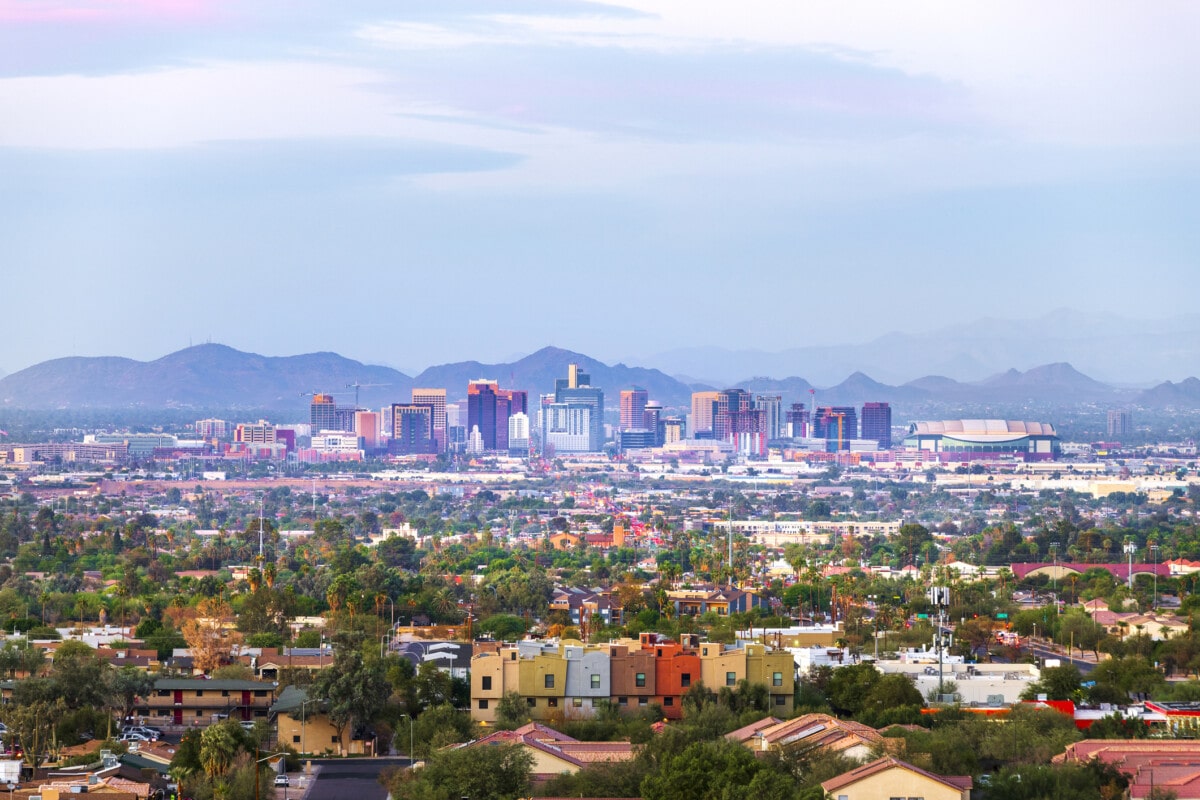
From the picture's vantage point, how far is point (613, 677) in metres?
41.7

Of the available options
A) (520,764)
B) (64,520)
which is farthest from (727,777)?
(64,520)

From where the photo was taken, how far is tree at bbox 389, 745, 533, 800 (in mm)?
30234

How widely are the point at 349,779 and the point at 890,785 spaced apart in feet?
35.0

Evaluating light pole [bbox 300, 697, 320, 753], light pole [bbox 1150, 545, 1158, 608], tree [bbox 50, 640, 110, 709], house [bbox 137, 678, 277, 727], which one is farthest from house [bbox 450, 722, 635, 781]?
light pole [bbox 1150, 545, 1158, 608]

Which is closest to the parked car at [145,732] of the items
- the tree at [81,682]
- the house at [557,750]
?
the tree at [81,682]

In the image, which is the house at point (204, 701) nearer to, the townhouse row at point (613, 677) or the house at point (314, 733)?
the house at point (314, 733)

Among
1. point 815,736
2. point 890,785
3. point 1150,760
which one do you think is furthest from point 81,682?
point 1150,760

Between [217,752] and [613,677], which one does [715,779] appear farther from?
[613,677]

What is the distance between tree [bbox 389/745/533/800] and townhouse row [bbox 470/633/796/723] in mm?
9295

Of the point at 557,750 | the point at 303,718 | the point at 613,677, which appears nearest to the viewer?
the point at 557,750

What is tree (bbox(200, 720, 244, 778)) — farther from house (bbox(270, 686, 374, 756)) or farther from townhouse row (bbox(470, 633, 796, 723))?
townhouse row (bbox(470, 633, 796, 723))

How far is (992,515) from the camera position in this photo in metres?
161

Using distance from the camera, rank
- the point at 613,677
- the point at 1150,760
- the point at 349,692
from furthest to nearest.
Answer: the point at 613,677, the point at 349,692, the point at 1150,760

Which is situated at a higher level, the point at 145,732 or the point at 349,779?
the point at 145,732
